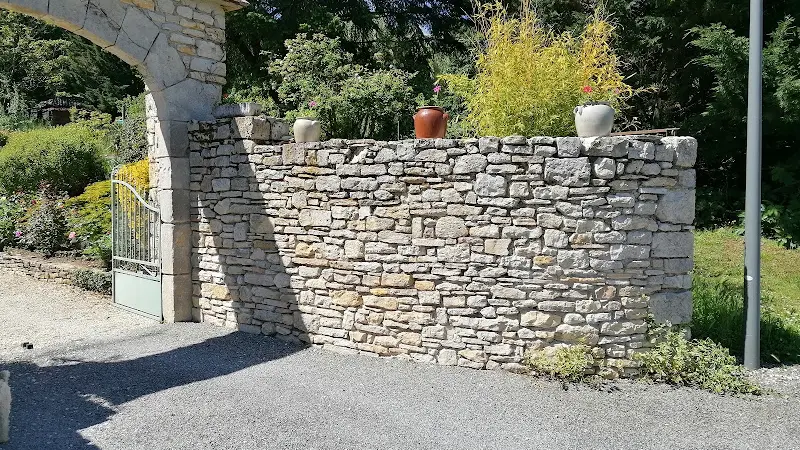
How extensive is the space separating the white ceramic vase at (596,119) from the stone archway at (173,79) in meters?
4.37

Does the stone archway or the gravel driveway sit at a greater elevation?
the stone archway

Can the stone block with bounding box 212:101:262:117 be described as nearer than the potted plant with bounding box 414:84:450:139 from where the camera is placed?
No

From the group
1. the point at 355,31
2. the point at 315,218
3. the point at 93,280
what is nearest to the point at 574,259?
the point at 315,218

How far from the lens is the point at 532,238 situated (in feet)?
16.2

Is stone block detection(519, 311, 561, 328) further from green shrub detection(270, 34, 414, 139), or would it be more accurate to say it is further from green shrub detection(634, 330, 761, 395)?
green shrub detection(270, 34, 414, 139)

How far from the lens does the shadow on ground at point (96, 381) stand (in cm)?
394

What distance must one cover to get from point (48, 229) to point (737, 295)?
35.0ft

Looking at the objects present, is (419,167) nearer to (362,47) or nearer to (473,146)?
(473,146)

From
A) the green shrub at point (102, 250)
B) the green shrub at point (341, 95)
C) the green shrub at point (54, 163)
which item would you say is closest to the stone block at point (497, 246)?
the green shrub at point (341, 95)

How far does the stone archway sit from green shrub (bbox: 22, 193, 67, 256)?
4.36 metres

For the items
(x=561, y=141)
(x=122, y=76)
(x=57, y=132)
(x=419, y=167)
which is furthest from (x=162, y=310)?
(x=122, y=76)

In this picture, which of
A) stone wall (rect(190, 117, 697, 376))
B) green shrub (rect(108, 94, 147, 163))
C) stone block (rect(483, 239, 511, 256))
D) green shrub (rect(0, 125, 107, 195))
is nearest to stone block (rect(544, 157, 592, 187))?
stone wall (rect(190, 117, 697, 376))

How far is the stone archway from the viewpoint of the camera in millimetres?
6219

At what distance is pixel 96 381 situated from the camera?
498 centimetres
